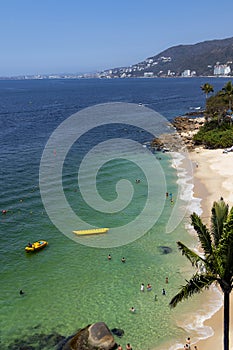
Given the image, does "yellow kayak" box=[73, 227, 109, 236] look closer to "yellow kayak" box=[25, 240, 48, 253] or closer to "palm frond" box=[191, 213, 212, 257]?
"yellow kayak" box=[25, 240, 48, 253]

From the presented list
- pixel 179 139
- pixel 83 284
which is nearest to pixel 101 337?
pixel 83 284

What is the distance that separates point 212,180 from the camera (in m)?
54.4

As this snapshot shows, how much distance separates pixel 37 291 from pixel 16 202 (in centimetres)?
1998

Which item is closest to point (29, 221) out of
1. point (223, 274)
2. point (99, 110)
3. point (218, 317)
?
point (218, 317)

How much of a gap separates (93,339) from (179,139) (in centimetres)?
6559

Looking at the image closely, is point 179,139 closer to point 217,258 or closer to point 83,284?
point 83,284

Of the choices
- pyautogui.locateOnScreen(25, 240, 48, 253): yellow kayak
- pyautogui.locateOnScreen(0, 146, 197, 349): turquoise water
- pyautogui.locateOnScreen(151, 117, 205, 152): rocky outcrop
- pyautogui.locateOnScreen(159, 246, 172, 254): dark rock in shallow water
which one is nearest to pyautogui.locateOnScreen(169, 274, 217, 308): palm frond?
pyautogui.locateOnScreen(0, 146, 197, 349): turquoise water

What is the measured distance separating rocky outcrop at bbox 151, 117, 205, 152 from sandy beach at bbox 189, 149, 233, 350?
539cm

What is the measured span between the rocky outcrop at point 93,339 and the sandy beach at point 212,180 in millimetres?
7047

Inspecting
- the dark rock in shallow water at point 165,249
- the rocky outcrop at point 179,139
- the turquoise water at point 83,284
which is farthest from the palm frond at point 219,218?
the rocky outcrop at point 179,139

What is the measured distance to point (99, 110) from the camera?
146625 millimetres

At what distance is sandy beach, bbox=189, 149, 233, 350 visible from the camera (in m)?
26.3

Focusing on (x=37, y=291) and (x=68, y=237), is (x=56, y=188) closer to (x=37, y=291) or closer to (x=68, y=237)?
(x=68, y=237)

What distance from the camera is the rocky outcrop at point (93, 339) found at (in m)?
22.8
